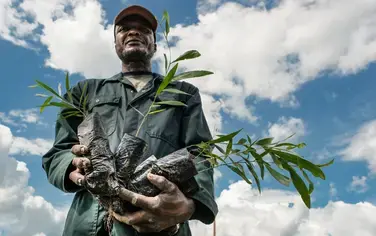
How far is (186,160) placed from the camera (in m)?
1.66

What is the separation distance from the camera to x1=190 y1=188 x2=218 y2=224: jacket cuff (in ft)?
5.93

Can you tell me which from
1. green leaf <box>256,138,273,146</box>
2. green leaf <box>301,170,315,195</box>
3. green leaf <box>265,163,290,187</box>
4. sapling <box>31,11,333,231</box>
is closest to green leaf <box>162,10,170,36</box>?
sapling <box>31,11,333,231</box>

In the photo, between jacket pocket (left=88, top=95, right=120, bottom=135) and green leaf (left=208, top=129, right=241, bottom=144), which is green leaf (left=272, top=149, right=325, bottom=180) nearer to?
green leaf (left=208, top=129, right=241, bottom=144)

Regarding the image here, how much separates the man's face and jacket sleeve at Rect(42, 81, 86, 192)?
0.36 metres

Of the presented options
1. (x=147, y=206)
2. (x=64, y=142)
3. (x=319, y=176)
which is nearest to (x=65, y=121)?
(x=64, y=142)

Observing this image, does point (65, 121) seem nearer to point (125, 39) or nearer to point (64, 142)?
point (64, 142)

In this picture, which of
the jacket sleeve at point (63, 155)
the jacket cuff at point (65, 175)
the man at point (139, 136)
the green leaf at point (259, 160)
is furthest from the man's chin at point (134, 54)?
the green leaf at point (259, 160)

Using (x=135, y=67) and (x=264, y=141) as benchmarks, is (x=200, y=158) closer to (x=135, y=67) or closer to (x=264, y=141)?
(x=264, y=141)

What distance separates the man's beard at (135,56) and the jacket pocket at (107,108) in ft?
0.93

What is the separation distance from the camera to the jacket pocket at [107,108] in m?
2.16

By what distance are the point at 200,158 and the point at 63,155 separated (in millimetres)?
662

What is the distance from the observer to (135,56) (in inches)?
95.3

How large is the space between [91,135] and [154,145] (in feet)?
1.36

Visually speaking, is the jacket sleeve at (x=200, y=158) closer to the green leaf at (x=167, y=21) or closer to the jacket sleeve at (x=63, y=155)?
the green leaf at (x=167, y=21)
